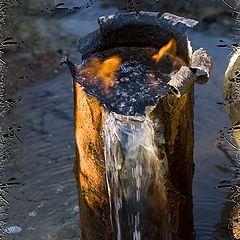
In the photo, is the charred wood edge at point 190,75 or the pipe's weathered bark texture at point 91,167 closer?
the charred wood edge at point 190,75

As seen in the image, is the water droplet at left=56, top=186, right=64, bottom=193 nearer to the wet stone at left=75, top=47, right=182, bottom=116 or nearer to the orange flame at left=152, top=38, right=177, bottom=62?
the wet stone at left=75, top=47, right=182, bottom=116

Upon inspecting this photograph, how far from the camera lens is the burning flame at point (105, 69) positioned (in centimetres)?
307

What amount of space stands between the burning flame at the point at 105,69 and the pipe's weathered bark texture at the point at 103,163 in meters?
0.27

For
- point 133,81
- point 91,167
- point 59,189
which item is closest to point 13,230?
point 59,189

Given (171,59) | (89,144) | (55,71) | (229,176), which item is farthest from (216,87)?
(89,144)

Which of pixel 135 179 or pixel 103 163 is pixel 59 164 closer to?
pixel 103 163

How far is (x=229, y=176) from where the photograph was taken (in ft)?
13.2

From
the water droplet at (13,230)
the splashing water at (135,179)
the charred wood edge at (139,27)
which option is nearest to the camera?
the splashing water at (135,179)

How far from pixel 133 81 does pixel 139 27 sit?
0.96 feet

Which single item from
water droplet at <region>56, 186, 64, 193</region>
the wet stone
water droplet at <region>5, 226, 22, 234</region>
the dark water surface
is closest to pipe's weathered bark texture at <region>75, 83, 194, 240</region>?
the wet stone

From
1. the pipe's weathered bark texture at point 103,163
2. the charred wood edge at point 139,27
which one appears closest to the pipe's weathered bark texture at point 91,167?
the pipe's weathered bark texture at point 103,163

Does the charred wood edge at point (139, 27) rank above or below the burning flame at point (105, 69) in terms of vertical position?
above

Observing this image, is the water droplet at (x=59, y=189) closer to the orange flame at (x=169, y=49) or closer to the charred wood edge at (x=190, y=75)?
the orange flame at (x=169, y=49)

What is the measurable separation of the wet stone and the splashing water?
19 cm
